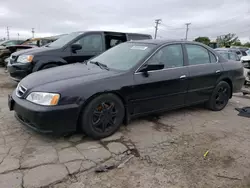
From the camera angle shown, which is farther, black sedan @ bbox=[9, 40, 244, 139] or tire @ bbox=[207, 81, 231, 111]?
tire @ bbox=[207, 81, 231, 111]

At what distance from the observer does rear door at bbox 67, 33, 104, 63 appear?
6007 mm

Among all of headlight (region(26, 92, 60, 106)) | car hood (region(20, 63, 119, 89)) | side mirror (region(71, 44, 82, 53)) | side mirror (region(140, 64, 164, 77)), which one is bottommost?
headlight (region(26, 92, 60, 106))

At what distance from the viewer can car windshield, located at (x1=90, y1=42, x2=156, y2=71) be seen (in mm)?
3693

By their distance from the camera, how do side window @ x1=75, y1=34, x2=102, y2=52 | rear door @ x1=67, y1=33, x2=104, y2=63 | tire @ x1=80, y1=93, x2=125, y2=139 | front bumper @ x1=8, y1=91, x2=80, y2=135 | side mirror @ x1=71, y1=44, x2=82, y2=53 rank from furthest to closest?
1. side window @ x1=75, y1=34, x2=102, y2=52
2. rear door @ x1=67, y1=33, x2=104, y2=63
3. side mirror @ x1=71, y1=44, x2=82, y2=53
4. tire @ x1=80, y1=93, x2=125, y2=139
5. front bumper @ x1=8, y1=91, x2=80, y2=135

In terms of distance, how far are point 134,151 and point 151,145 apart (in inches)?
12.3

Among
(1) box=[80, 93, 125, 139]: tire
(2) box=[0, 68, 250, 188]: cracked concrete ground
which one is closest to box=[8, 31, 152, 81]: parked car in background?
(2) box=[0, 68, 250, 188]: cracked concrete ground

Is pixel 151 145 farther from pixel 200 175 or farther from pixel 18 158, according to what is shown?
pixel 18 158

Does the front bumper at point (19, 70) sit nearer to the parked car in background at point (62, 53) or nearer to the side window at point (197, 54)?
the parked car in background at point (62, 53)

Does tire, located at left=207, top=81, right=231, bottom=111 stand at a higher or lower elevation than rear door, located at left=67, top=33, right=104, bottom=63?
lower

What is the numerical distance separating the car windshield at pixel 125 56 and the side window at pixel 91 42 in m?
2.07

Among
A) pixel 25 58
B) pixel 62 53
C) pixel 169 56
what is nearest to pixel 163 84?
pixel 169 56

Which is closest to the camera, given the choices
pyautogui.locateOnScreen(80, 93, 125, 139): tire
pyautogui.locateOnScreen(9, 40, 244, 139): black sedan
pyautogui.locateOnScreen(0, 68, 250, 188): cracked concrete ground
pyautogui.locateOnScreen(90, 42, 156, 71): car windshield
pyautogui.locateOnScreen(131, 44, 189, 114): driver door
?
Result: pyautogui.locateOnScreen(0, 68, 250, 188): cracked concrete ground

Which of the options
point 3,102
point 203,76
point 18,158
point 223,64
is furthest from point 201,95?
point 3,102

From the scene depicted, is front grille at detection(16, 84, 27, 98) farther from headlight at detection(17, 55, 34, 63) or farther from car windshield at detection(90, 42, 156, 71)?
headlight at detection(17, 55, 34, 63)
